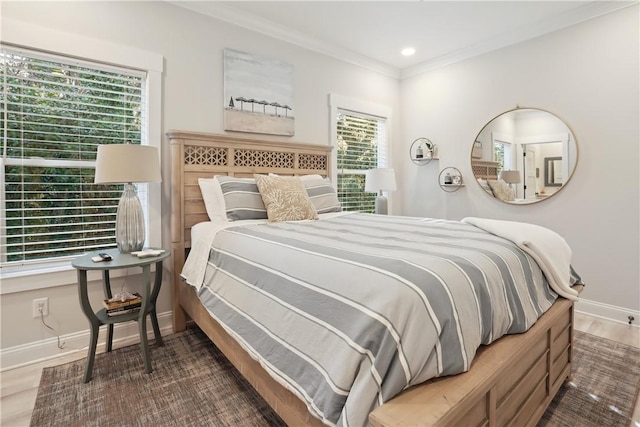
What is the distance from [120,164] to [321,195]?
5.21 feet

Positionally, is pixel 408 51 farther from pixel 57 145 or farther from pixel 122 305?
pixel 122 305

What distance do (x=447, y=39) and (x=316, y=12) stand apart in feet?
4.98

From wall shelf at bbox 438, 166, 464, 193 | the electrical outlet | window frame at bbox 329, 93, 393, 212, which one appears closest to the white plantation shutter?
window frame at bbox 329, 93, 393, 212

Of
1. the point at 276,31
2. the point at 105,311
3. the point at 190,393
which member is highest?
the point at 276,31

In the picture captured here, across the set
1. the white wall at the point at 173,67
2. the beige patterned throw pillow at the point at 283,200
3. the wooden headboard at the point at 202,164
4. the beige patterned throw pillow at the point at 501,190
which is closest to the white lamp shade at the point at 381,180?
the white wall at the point at 173,67

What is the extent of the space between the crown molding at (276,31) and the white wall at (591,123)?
130 cm

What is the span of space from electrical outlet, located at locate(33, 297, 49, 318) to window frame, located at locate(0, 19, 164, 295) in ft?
0.30

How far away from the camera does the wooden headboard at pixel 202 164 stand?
2.53 m

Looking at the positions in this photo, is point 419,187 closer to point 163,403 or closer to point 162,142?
point 162,142

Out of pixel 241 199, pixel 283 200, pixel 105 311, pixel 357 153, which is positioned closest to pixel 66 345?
pixel 105 311

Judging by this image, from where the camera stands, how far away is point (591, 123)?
9.50ft

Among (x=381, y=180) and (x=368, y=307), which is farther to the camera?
(x=381, y=180)

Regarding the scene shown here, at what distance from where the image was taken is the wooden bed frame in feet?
2.97

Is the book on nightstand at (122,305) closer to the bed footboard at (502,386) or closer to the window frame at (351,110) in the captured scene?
the bed footboard at (502,386)
